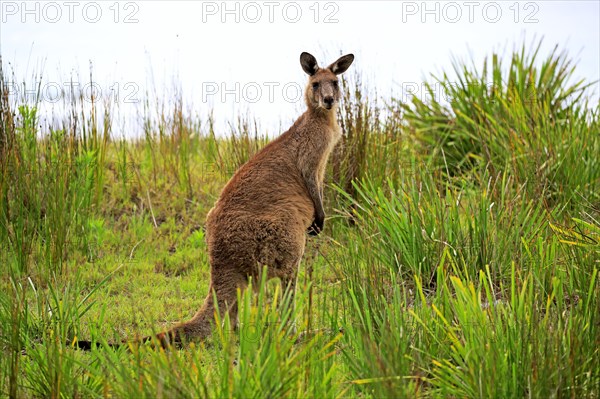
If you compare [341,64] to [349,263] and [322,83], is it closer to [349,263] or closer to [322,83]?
[322,83]

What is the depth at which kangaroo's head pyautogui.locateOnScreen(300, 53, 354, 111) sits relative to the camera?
6113 millimetres

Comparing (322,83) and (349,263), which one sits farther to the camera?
(322,83)

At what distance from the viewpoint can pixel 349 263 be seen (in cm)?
489

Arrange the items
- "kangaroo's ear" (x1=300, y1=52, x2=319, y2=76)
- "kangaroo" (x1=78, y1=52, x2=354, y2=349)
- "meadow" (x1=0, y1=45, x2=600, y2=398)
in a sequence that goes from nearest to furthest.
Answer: "meadow" (x1=0, y1=45, x2=600, y2=398) → "kangaroo" (x1=78, y1=52, x2=354, y2=349) → "kangaroo's ear" (x1=300, y1=52, x2=319, y2=76)

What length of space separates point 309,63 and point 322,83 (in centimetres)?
31

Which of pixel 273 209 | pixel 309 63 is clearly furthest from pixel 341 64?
pixel 273 209

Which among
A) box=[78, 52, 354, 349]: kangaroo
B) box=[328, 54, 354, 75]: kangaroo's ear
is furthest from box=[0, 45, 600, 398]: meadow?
box=[328, 54, 354, 75]: kangaroo's ear

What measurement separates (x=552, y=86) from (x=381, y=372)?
8175 mm

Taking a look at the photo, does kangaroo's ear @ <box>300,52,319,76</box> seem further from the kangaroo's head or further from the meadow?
the meadow

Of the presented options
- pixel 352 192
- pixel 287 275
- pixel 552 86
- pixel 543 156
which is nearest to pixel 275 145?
pixel 287 275

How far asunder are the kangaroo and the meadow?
0.23 metres

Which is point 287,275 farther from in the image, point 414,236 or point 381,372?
point 381,372

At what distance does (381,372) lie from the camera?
2.86 m

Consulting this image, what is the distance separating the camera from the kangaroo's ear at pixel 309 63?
20.8ft
